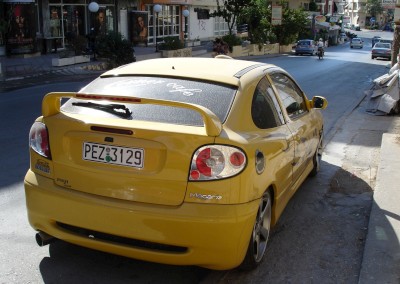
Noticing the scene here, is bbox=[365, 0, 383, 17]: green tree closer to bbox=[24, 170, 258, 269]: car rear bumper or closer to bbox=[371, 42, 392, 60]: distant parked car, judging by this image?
bbox=[371, 42, 392, 60]: distant parked car

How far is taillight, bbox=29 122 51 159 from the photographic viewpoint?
3.74 meters

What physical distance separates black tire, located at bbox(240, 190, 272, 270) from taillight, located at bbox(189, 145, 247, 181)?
0.47 meters

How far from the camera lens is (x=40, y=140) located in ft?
12.5

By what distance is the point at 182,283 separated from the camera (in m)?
3.76

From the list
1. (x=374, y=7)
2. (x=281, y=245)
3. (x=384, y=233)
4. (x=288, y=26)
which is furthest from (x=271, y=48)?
(x=374, y=7)

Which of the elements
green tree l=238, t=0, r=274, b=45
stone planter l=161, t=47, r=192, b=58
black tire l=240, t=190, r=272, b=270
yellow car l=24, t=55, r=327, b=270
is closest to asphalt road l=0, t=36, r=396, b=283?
black tire l=240, t=190, r=272, b=270

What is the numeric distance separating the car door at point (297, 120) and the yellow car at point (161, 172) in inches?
28.2

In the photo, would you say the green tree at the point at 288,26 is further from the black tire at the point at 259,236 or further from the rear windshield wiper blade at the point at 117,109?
the rear windshield wiper blade at the point at 117,109

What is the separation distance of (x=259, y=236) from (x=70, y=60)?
65.5 ft

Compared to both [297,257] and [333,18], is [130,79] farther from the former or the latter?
[333,18]

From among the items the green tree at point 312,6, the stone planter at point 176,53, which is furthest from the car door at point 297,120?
the green tree at point 312,6

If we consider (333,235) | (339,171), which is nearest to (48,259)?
(333,235)

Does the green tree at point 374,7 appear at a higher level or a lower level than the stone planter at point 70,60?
higher

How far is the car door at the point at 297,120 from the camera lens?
15.8 ft
